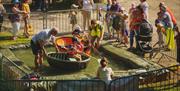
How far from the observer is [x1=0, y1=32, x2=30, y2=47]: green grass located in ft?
68.8

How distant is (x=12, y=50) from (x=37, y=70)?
247 centimetres

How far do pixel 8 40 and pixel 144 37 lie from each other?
5402 millimetres

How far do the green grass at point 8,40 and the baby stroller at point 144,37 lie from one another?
4.41 metres

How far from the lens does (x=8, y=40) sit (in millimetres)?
21500

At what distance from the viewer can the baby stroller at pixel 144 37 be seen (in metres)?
19.8

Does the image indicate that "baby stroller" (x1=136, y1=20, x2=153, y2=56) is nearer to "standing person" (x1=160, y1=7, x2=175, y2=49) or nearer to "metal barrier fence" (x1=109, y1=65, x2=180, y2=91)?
"standing person" (x1=160, y1=7, x2=175, y2=49)

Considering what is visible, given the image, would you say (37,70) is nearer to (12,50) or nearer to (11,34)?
(12,50)

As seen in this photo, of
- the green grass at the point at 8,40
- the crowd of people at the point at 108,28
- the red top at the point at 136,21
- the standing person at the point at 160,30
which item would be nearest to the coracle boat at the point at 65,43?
the crowd of people at the point at 108,28

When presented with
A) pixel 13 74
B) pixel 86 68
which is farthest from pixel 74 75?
pixel 13 74

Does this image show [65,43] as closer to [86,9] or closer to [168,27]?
[86,9]

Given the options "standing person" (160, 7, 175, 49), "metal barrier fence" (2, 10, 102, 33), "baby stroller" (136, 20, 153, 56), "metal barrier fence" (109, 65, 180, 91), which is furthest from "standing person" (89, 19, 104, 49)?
"metal barrier fence" (109, 65, 180, 91)

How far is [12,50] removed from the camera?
20.5 metres

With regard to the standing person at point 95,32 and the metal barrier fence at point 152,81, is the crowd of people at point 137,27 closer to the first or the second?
the standing person at point 95,32

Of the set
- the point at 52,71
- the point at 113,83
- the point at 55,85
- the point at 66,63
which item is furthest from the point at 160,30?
the point at 55,85
